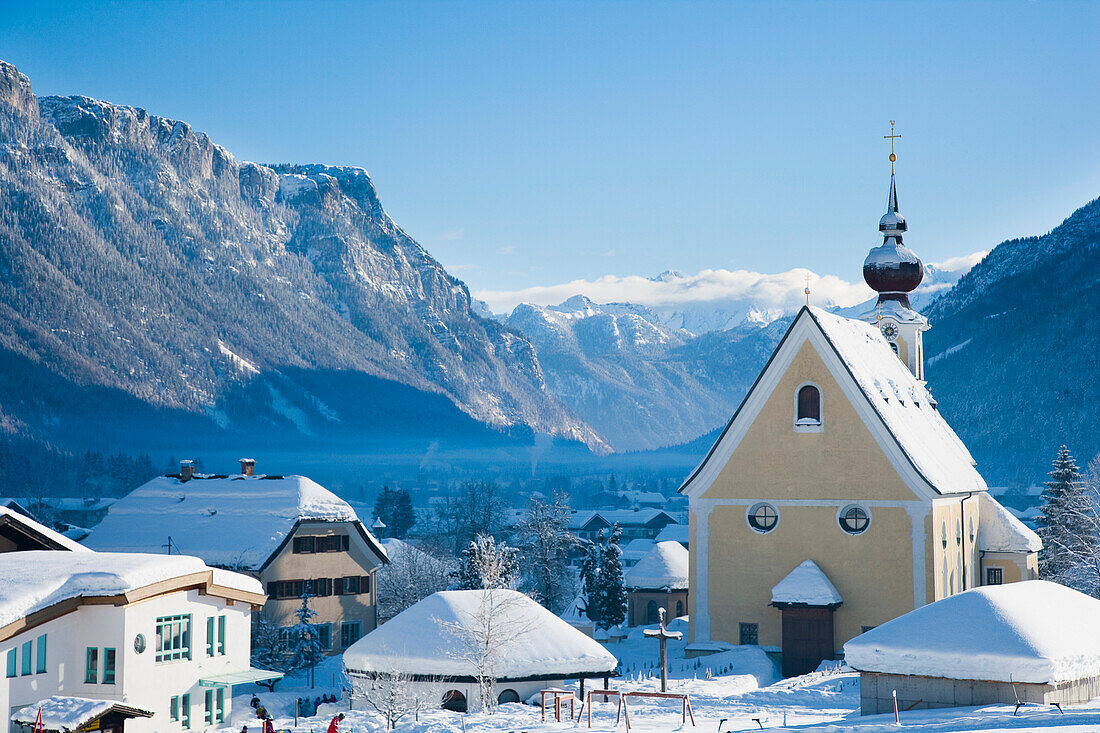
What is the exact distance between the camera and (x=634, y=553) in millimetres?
134875

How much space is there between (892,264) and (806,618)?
2355 cm

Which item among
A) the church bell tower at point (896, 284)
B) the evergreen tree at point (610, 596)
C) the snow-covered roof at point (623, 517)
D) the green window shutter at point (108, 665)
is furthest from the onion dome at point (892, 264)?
the snow-covered roof at point (623, 517)

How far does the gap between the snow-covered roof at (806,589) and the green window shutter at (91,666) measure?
23101 millimetres

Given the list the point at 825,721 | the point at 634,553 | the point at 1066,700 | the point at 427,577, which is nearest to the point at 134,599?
the point at 825,721

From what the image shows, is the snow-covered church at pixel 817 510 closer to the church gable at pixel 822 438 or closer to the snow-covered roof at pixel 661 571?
the church gable at pixel 822 438

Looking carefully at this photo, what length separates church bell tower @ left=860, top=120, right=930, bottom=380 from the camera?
6234cm

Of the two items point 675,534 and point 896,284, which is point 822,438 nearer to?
point 896,284

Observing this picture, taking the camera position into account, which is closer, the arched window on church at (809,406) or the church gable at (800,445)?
the church gable at (800,445)

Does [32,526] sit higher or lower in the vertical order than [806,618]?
higher

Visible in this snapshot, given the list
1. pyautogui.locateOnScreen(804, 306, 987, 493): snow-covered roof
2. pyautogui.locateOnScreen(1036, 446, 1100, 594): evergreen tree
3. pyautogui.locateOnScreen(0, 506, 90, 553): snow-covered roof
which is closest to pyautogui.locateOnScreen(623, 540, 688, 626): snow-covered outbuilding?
pyautogui.locateOnScreen(1036, 446, 1100, 594): evergreen tree

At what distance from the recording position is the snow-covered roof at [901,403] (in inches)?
1822

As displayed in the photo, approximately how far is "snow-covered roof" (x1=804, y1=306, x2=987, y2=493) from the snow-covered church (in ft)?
0.43

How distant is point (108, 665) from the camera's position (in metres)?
34.1

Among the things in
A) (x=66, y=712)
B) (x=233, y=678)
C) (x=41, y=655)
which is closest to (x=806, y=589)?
(x=233, y=678)
